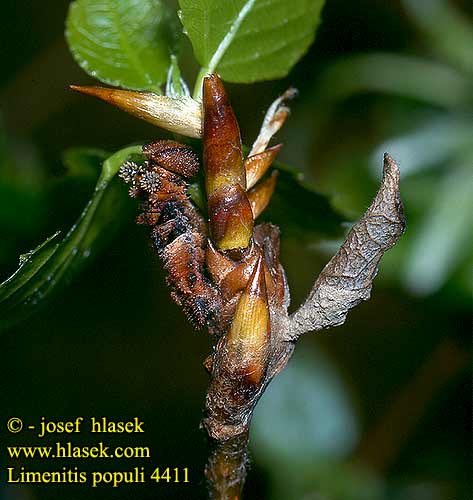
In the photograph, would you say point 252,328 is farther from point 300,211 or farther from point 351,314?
point 351,314

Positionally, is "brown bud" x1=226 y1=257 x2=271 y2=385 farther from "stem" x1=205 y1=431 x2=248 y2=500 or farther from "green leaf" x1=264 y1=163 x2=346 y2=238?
"green leaf" x1=264 y1=163 x2=346 y2=238

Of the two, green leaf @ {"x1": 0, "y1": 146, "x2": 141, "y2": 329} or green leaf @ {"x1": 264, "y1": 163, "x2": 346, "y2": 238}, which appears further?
green leaf @ {"x1": 264, "y1": 163, "x2": 346, "y2": 238}

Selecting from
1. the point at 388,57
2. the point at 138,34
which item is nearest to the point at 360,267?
the point at 138,34

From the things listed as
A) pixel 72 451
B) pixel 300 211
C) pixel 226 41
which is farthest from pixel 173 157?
pixel 72 451

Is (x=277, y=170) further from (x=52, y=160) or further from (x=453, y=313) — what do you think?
(x=52, y=160)

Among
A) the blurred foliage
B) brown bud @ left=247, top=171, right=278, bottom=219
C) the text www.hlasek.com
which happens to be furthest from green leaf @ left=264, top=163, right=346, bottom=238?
the text www.hlasek.com

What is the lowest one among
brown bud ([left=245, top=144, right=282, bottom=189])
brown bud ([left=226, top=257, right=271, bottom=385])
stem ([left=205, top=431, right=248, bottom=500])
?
stem ([left=205, top=431, right=248, bottom=500])
